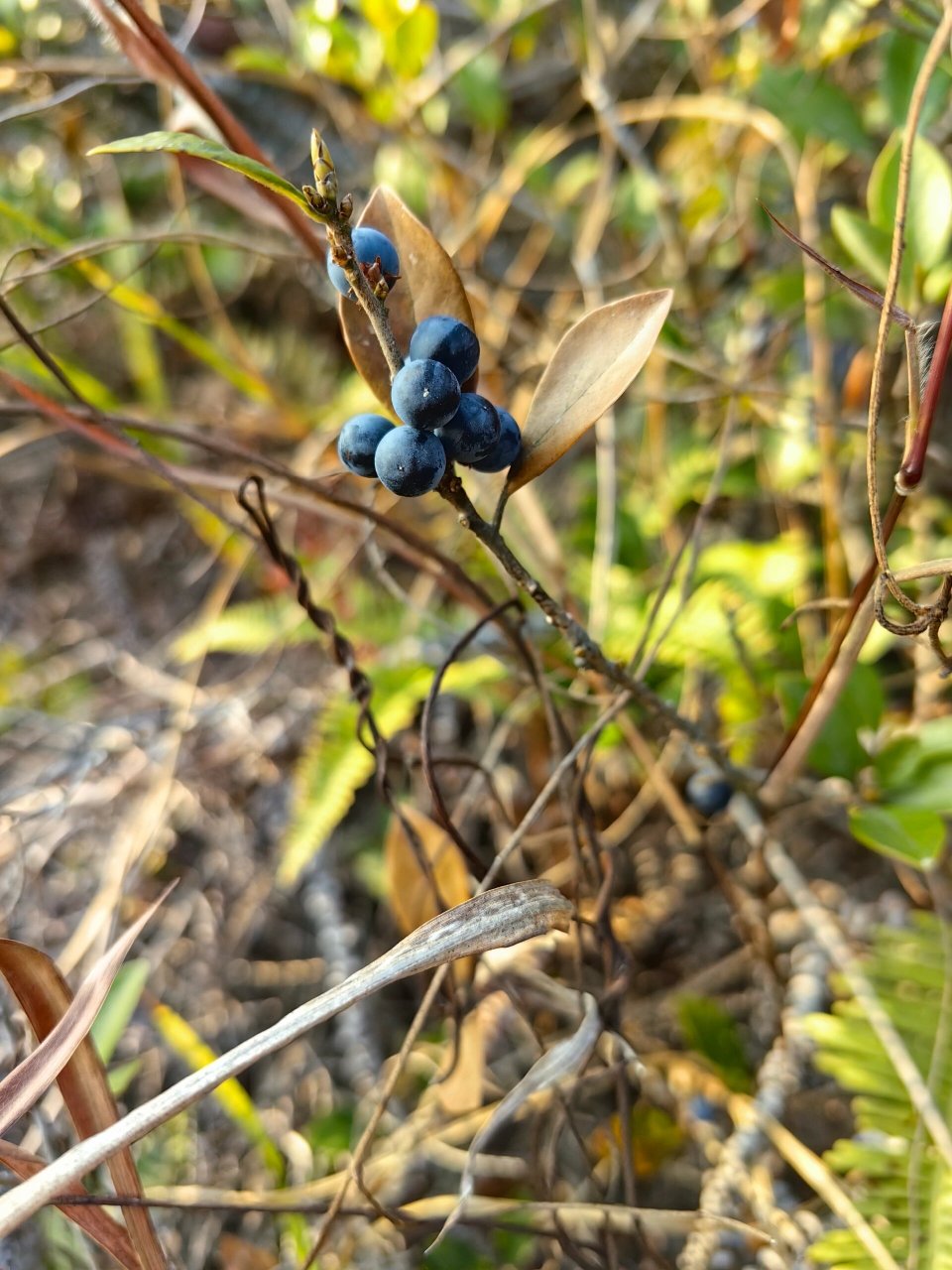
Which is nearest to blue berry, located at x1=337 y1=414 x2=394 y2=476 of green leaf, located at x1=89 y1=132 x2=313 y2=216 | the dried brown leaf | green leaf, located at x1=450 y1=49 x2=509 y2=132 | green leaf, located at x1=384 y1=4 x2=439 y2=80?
green leaf, located at x1=89 y1=132 x2=313 y2=216

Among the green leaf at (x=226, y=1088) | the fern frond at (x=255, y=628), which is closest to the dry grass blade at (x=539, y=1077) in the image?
the green leaf at (x=226, y=1088)

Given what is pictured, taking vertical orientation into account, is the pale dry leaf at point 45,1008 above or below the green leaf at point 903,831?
below

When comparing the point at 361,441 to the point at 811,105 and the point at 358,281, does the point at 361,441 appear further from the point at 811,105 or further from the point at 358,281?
the point at 811,105

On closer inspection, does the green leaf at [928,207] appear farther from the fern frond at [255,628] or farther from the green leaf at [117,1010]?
the green leaf at [117,1010]

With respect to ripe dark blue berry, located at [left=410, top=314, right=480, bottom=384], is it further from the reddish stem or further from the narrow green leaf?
the narrow green leaf

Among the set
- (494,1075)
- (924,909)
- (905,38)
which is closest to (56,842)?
(494,1075)
